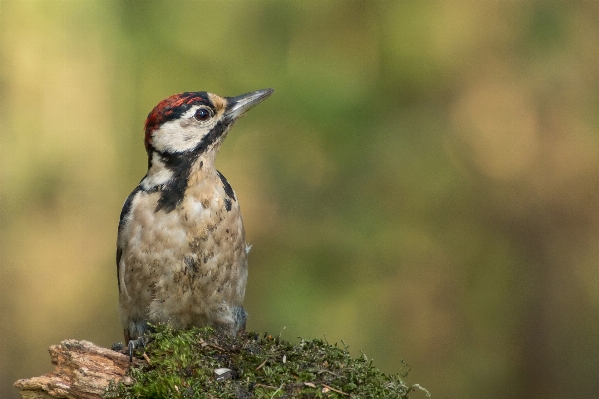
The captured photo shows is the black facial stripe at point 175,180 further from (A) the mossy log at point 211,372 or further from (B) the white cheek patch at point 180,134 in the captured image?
(A) the mossy log at point 211,372

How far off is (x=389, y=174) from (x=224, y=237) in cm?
317

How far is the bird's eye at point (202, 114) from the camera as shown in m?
4.65

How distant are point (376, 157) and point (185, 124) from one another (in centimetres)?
305

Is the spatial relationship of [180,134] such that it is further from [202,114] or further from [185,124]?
[202,114]

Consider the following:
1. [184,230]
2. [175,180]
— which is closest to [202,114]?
[175,180]

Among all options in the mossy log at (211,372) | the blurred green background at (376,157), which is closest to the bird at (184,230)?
the mossy log at (211,372)

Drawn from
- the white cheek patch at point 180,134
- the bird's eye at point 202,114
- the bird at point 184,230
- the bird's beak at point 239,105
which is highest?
the bird's beak at point 239,105

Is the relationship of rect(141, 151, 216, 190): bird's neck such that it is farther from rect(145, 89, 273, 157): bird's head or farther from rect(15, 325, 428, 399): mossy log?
rect(15, 325, 428, 399): mossy log

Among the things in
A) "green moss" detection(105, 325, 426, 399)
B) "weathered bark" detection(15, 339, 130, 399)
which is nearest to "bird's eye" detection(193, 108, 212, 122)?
"green moss" detection(105, 325, 426, 399)

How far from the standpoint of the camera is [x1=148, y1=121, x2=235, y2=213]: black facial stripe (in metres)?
4.55

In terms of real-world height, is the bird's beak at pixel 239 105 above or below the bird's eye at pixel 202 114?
above

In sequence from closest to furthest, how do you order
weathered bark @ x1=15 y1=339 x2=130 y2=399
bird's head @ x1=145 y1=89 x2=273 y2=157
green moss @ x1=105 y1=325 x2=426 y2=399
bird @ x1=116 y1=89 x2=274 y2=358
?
green moss @ x1=105 y1=325 x2=426 y2=399 → weathered bark @ x1=15 y1=339 x2=130 y2=399 → bird @ x1=116 y1=89 x2=274 y2=358 → bird's head @ x1=145 y1=89 x2=273 y2=157

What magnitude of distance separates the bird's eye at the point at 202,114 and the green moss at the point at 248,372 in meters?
1.37

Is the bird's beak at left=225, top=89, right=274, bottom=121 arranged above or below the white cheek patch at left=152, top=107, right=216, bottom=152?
above
